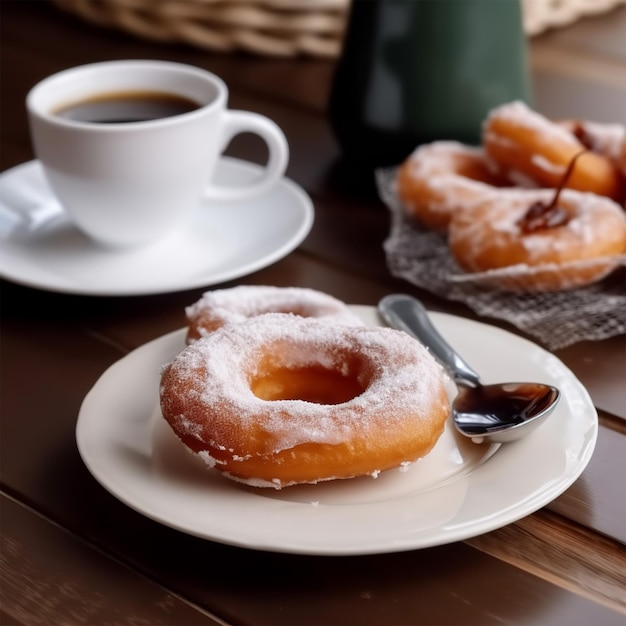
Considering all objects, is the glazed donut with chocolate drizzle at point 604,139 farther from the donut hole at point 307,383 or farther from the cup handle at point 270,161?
the donut hole at point 307,383

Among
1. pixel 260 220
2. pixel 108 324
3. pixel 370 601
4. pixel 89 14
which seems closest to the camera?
pixel 370 601

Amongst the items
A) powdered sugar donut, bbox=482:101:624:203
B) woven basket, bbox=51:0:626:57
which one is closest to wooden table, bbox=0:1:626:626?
powdered sugar donut, bbox=482:101:624:203

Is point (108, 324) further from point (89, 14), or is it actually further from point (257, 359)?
point (89, 14)

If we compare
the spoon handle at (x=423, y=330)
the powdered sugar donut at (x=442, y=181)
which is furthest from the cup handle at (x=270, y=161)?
the spoon handle at (x=423, y=330)

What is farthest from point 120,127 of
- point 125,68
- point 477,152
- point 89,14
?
point 89,14

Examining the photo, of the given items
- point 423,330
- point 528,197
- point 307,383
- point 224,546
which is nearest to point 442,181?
point 528,197
